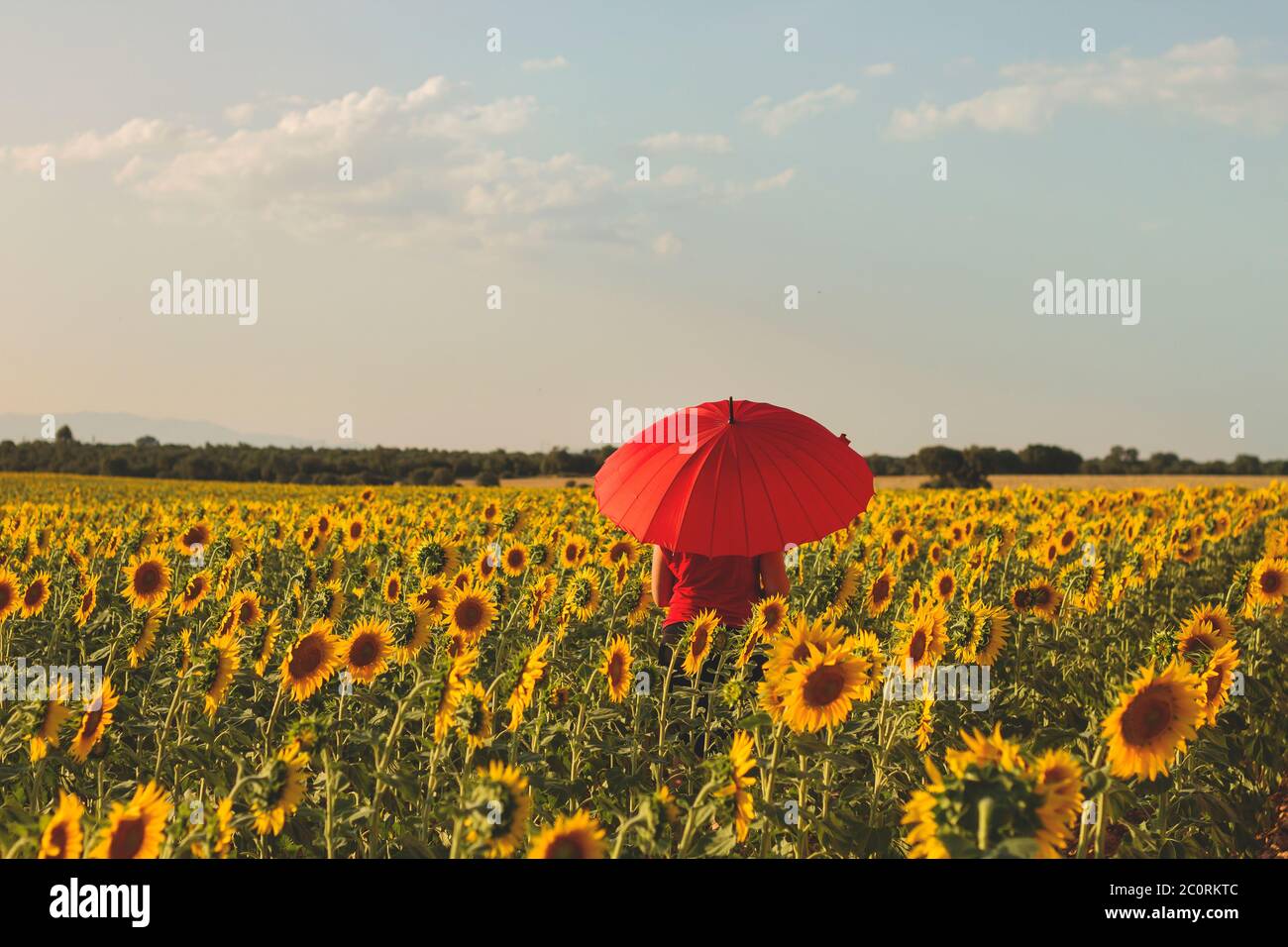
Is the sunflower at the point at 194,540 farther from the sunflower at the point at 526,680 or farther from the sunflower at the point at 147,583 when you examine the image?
the sunflower at the point at 526,680

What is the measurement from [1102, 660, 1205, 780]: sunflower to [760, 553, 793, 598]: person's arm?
9.96 feet

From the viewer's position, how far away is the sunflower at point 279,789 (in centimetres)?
294

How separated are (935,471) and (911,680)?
43270mm

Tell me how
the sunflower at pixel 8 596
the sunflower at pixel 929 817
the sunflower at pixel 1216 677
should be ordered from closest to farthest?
the sunflower at pixel 929 817
the sunflower at pixel 1216 677
the sunflower at pixel 8 596

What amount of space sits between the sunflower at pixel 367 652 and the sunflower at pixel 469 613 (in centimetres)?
47

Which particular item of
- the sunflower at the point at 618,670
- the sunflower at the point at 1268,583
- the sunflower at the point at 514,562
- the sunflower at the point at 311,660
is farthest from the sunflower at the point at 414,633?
the sunflower at the point at 1268,583

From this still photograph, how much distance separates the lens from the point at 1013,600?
253 inches

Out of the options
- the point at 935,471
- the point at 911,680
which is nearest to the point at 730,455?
the point at 911,680

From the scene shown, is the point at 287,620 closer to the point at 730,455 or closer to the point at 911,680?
the point at 730,455

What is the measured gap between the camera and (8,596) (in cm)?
638

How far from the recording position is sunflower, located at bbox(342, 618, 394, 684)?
Answer: 4.86 m

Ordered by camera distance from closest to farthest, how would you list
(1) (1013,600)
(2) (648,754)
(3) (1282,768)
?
(2) (648,754)
(1) (1013,600)
(3) (1282,768)
